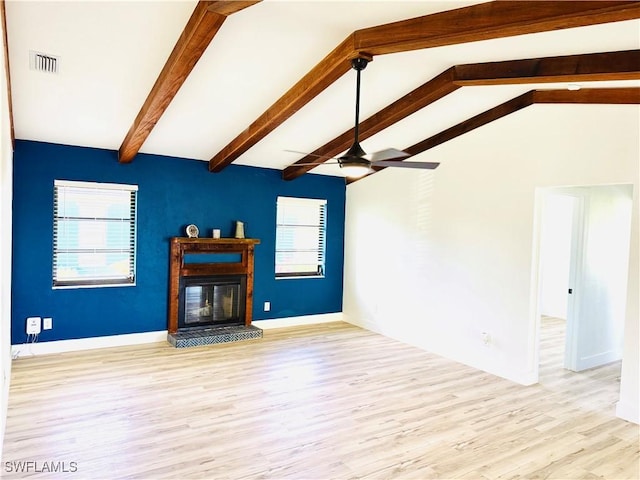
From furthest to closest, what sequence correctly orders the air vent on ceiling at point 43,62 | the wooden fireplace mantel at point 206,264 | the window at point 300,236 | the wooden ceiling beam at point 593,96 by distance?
1. the window at point 300,236
2. the wooden fireplace mantel at point 206,264
3. the wooden ceiling beam at point 593,96
4. the air vent on ceiling at point 43,62

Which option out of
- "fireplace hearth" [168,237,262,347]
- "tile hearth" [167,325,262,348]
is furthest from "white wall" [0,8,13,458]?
"fireplace hearth" [168,237,262,347]

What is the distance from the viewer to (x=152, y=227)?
17.8ft

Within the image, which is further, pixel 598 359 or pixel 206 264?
pixel 206 264

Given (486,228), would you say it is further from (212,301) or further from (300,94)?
(212,301)

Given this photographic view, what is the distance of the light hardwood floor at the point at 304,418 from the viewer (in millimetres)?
2791

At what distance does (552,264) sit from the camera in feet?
27.6

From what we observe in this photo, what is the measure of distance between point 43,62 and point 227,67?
1.35 m

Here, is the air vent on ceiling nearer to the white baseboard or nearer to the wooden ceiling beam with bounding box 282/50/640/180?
the wooden ceiling beam with bounding box 282/50/640/180

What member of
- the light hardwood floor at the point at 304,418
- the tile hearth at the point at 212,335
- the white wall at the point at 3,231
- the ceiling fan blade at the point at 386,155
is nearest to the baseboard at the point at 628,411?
the light hardwood floor at the point at 304,418

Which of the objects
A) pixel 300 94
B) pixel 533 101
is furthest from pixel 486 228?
pixel 300 94

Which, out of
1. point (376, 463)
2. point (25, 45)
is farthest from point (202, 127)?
point (376, 463)

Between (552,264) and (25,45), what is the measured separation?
877cm

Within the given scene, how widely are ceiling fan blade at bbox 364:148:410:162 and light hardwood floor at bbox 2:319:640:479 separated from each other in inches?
83.7

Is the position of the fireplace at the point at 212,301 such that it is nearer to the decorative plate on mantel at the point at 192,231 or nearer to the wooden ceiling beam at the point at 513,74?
the decorative plate on mantel at the point at 192,231
